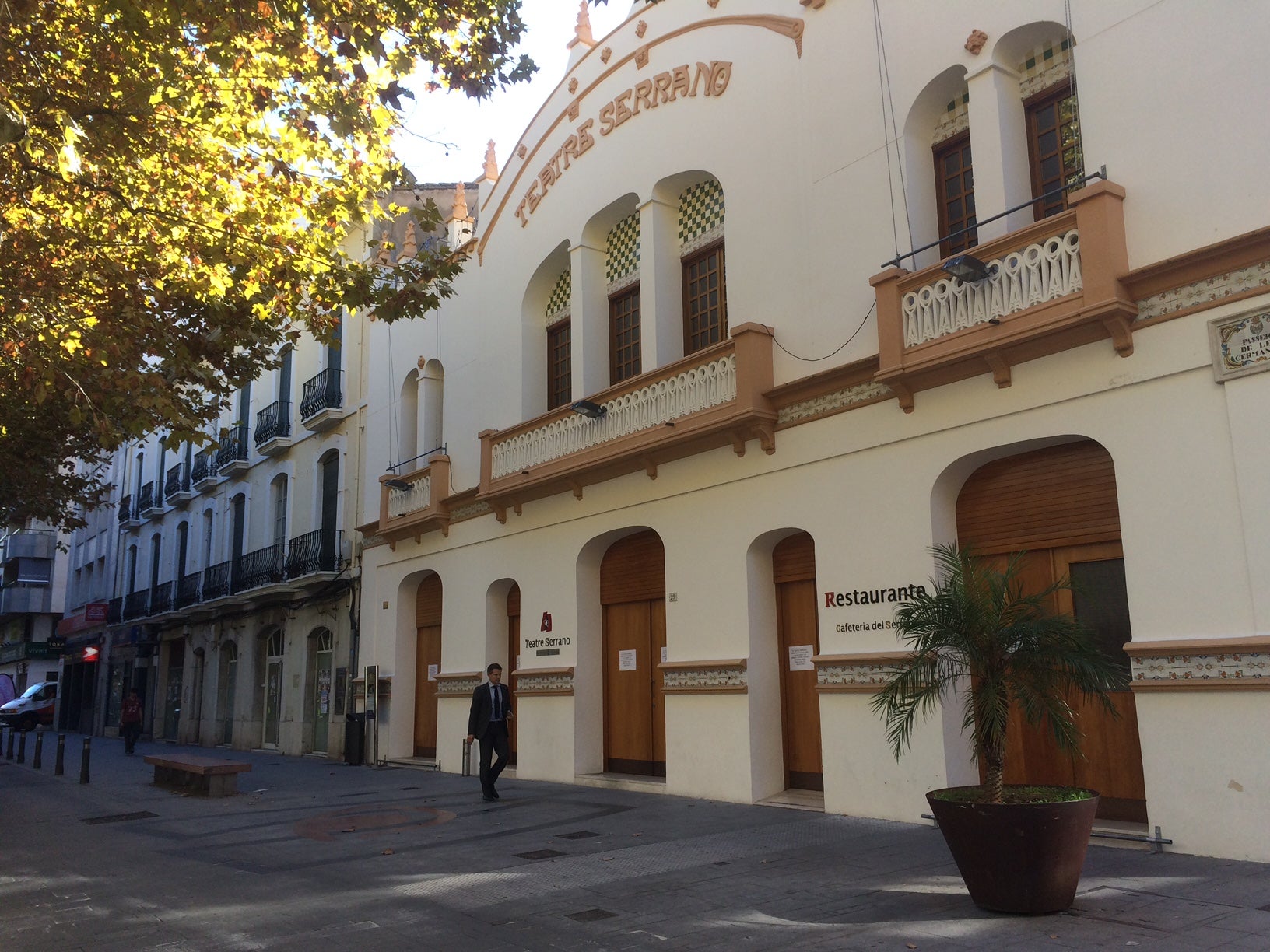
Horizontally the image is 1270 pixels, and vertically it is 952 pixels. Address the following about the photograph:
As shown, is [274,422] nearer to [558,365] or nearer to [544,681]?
[558,365]

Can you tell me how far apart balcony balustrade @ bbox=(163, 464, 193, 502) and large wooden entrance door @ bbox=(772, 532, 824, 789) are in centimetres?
2578

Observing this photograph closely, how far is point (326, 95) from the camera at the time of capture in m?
10.1

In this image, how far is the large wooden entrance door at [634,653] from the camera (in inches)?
596

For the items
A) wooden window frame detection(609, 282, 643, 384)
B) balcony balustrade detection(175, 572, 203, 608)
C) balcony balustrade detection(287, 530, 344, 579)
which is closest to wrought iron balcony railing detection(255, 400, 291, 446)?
balcony balustrade detection(287, 530, 344, 579)

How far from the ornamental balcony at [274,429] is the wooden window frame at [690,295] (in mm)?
14704

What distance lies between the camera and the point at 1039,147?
11086 mm

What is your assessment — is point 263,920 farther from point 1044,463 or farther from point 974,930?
point 1044,463

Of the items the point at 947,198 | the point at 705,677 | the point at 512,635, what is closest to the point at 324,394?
the point at 512,635

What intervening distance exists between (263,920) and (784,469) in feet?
25.3

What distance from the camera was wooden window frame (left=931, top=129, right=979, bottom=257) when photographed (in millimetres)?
11633

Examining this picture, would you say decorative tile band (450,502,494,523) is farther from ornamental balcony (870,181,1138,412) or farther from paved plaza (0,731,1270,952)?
ornamental balcony (870,181,1138,412)

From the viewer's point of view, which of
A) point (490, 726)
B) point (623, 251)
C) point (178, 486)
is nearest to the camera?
point (490, 726)

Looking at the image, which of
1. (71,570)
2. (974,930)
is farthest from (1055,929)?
(71,570)

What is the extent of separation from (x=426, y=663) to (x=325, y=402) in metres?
7.23
